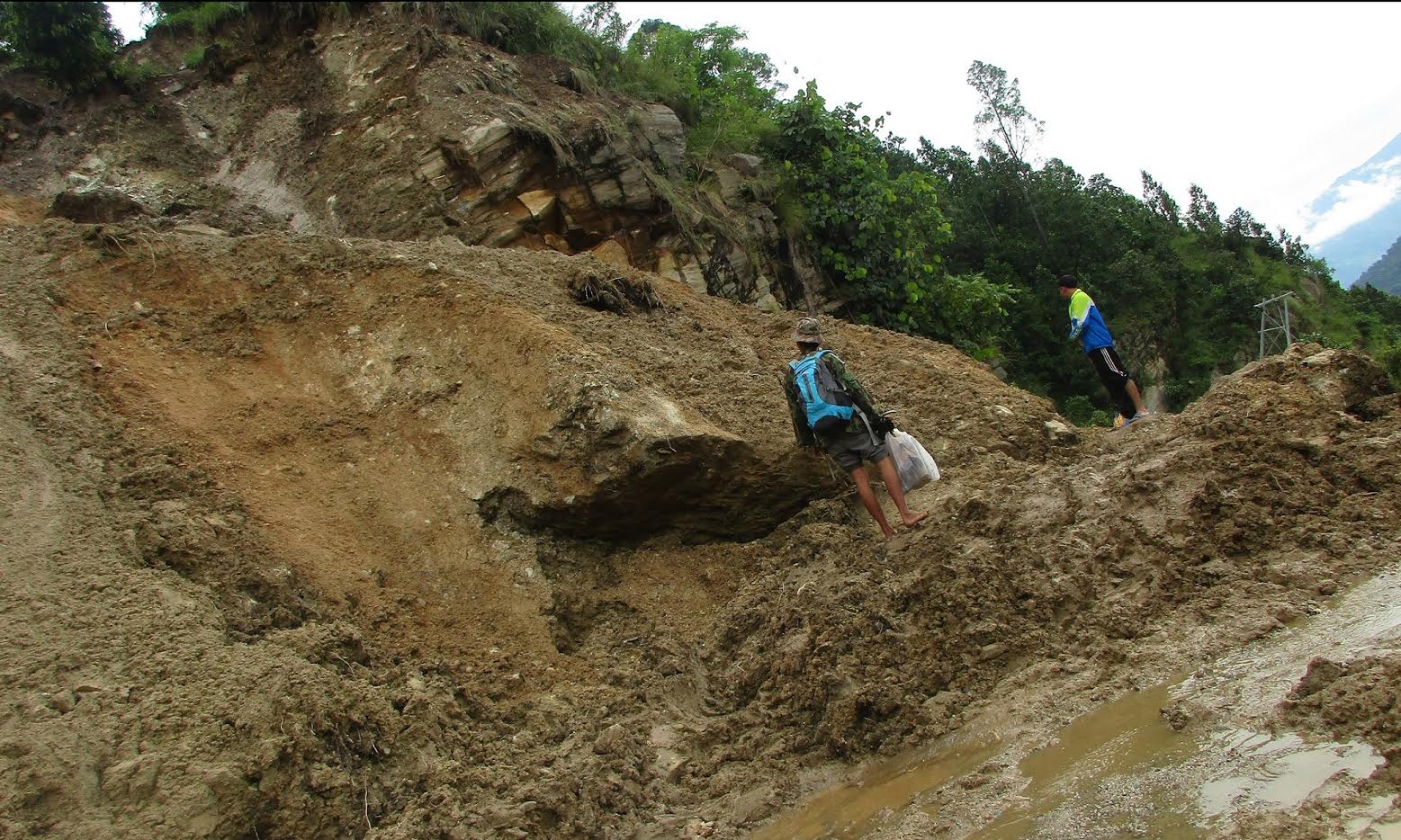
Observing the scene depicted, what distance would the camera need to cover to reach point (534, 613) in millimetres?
5082

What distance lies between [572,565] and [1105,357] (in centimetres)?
408

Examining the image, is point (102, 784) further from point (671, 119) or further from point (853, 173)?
point (853, 173)

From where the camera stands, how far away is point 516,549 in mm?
5402

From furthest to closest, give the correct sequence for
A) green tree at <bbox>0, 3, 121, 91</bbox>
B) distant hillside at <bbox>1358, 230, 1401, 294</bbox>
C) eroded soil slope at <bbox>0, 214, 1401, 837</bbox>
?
distant hillside at <bbox>1358, 230, 1401, 294</bbox> < green tree at <bbox>0, 3, 121, 91</bbox> < eroded soil slope at <bbox>0, 214, 1401, 837</bbox>

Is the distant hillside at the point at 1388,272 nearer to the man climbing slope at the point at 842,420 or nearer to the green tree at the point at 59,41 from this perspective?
the man climbing slope at the point at 842,420

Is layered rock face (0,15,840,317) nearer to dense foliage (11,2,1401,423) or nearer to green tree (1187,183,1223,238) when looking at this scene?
dense foliage (11,2,1401,423)

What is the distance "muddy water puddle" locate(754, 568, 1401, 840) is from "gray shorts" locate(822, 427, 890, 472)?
2033mm

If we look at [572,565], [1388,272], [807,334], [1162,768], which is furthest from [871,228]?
[1388,272]

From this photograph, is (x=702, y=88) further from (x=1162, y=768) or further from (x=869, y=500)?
(x=1162, y=768)

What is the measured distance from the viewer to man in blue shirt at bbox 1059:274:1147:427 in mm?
6938

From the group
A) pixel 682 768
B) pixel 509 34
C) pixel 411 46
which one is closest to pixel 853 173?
pixel 509 34

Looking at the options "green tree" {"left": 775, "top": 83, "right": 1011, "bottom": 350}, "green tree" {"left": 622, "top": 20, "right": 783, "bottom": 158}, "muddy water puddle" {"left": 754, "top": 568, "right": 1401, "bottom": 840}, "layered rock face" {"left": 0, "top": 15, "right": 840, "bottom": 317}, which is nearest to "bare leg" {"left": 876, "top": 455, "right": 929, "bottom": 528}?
"muddy water puddle" {"left": 754, "top": 568, "right": 1401, "bottom": 840}

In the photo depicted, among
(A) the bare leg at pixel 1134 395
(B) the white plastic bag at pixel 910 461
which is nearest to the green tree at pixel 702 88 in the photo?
(A) the bare leg at pixel 1134 395

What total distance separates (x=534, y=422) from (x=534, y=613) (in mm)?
1155
